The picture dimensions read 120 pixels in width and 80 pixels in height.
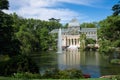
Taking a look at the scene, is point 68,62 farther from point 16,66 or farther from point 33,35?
point 33,35

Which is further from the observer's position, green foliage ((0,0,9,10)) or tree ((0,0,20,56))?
green foliage ((0,0,9,10))

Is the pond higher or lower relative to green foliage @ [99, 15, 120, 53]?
lower

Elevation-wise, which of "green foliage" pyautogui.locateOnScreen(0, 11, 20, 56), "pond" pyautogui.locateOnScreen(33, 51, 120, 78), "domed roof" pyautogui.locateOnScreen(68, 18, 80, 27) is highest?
"domed roof" pyautogui.locateOnScreen(68, 18, 80, 27)

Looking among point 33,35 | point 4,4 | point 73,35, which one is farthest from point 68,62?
point 73,35

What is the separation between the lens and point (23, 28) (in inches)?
2913

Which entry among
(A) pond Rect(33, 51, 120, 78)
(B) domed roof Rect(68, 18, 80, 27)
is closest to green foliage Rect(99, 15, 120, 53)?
(A) pond Rect(33, 51, 120, 78)

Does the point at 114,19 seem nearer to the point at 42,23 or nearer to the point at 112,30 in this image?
the point at 112,30

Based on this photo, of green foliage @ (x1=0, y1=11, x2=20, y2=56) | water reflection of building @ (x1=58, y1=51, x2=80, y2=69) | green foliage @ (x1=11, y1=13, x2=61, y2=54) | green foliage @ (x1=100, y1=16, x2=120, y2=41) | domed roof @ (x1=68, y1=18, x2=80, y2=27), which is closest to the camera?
green foliage @ (x1=0, y1=11, x2=20, y2=56)

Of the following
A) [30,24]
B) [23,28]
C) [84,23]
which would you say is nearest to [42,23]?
[30,24]

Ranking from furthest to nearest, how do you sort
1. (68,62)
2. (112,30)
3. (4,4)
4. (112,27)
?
1. (112,30)
2. (112,27)
3. (68,62)
4. (4,4)

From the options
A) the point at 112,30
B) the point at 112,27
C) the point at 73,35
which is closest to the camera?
the point at 112,27

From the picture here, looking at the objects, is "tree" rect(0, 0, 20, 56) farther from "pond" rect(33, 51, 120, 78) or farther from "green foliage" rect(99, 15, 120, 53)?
"green foliage" rect(99, 15, 120, 53)

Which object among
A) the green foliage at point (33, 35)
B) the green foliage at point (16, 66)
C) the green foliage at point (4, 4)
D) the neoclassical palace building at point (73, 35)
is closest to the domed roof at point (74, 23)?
the neoclassical palace building at point (73, 35)

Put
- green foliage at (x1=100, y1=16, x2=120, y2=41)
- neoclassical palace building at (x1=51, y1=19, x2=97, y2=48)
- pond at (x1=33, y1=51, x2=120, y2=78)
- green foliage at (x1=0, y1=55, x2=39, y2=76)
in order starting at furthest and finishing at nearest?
neoclassical palace building at (x1=51, y1=19, x2=97, y2=48) < green foliage at (x1=100, y1=16, x2=120, y2=41) < pond at (x1=33, y1=51, x2=120, y2=78) < green foliage at (x1=0, y1=55, x2=39, y2=76)
